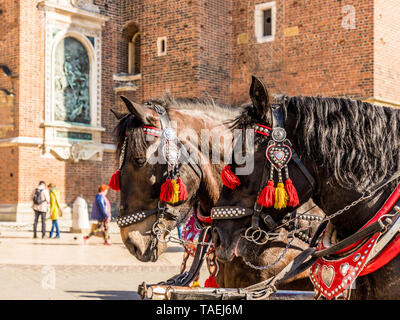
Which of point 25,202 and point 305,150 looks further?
point 25,202

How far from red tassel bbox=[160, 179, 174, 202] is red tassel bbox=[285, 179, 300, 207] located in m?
1.21

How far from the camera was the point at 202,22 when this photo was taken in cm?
1584

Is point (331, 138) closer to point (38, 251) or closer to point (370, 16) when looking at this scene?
point (38, 251)

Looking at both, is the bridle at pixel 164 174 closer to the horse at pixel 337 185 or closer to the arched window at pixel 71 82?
the horse at pixel 337 185

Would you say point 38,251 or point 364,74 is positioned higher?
point 364,74

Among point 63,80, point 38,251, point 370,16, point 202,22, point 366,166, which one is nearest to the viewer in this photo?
point 366,166

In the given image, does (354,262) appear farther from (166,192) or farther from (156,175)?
(156,175)

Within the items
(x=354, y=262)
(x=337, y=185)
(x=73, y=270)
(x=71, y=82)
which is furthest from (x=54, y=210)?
(x=354, y=262)

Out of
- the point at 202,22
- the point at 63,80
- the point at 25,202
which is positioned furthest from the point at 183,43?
the point at 25,202

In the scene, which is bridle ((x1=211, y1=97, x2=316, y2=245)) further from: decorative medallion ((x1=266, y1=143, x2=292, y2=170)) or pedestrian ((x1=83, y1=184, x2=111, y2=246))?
pedestrian ((x1=83, y1=184, x2=111, y2=246))

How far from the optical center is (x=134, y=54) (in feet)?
61.4

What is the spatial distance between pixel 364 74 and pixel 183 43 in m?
4.88

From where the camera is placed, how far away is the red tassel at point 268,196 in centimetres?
274

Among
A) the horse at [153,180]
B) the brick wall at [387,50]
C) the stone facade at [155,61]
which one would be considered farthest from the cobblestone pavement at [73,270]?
the brick wall at [387,50]
